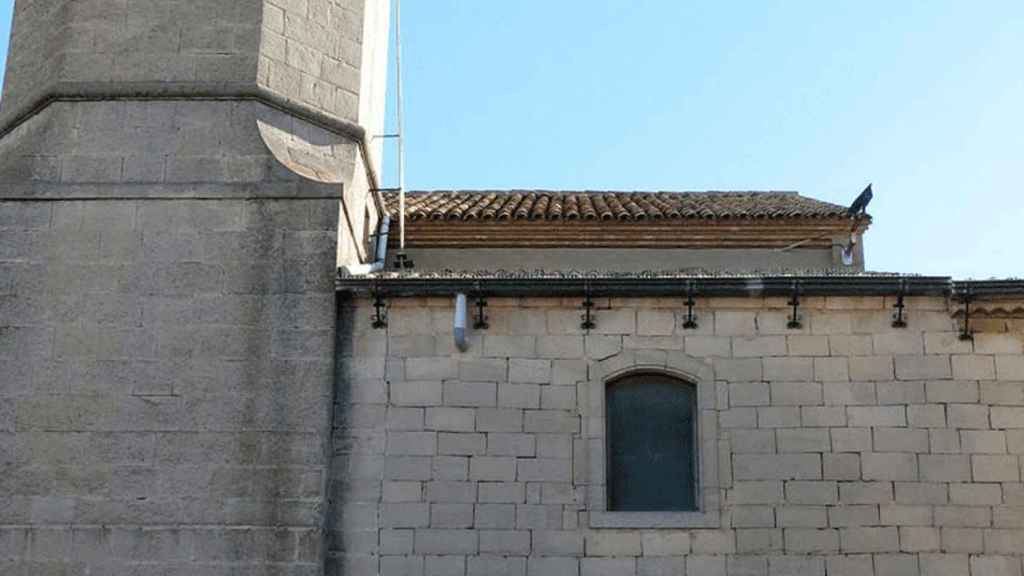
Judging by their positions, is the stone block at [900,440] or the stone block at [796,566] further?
the stone block at [900,440]

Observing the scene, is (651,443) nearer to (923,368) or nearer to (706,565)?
(706,565)

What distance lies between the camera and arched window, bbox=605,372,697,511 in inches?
480

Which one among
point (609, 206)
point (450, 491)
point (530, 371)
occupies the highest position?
point (609, 206)

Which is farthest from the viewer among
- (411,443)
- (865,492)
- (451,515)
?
(411,443)

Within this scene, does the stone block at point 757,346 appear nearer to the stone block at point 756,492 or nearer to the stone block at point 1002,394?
the stone block at point 756,492

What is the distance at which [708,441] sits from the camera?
480 inches

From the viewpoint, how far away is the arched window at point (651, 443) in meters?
12.2

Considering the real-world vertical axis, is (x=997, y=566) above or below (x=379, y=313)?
below

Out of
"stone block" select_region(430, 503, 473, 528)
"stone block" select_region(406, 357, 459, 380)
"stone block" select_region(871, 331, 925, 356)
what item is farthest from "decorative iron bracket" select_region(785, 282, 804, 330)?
"stone block" select_region(430, 503, 473, 528)

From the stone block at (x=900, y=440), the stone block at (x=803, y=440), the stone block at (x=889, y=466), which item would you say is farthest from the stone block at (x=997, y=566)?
the stone block at (x=803, y=440)

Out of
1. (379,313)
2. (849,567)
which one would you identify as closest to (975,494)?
(849,567)

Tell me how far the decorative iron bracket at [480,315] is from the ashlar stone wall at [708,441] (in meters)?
0.06

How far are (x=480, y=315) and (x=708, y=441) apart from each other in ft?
7.56

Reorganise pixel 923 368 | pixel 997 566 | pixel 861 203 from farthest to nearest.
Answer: pixel 861 203, pixel 923 368, pixel 997 566
